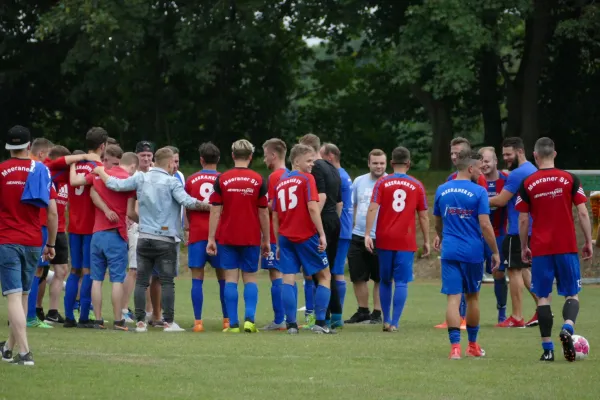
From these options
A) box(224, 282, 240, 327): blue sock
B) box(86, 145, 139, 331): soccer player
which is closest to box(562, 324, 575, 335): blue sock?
box(224, 282, 240, 327): blue sock

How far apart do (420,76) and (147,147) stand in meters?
18.8

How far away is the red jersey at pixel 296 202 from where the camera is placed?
1359 centimetres

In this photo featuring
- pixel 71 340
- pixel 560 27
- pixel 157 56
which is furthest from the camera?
pixel 157 56

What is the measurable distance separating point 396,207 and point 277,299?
Answer: 176cm

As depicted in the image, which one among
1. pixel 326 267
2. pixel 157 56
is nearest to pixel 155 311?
pixel 326 267

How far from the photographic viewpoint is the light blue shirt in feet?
52.3

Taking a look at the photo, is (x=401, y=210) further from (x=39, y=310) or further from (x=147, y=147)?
(x=39, y=310)

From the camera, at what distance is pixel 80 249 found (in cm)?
1462

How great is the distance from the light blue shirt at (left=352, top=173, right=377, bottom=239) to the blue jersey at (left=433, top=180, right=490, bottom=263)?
174 inches

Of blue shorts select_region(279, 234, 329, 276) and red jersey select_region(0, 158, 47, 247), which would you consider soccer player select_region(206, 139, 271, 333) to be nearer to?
blue shorts select_region(279, 234, 329, 276)

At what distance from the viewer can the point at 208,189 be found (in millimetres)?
14406

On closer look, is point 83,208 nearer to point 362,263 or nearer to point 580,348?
point 362,263

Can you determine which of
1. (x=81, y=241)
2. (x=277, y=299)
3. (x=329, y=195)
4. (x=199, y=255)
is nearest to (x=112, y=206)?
(x=81, y=241)

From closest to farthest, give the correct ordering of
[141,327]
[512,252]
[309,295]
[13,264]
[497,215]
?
[13,264] → [141,327] → [309,295] → [512,252] → [497,215]
